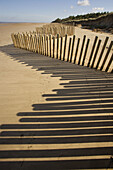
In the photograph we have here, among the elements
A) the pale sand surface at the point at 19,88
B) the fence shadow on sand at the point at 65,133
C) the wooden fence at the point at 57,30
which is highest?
the wooden fence at the point at 57,30

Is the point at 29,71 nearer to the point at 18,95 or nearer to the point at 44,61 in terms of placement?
the point at 44,61

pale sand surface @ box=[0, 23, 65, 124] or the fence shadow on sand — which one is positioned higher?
pale sand surface @ box=[0, 23, 65, 124]

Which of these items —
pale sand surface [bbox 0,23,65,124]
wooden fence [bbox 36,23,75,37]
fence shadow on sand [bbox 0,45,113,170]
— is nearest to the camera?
fence shadow on sand [bbox 0,45,113,170]

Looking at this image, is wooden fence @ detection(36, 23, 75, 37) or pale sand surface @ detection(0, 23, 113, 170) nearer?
pale sand surface @ detection(0, 23, 113, 170)

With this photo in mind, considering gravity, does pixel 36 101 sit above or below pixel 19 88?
below

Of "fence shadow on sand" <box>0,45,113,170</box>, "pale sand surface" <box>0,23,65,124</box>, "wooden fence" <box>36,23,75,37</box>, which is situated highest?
"wooden fence" <box>36,23,75,37</box>

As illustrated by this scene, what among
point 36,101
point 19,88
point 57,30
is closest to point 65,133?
point 36,101

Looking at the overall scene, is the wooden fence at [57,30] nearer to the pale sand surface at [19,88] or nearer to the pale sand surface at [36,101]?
the pale sand surface at [36,101]

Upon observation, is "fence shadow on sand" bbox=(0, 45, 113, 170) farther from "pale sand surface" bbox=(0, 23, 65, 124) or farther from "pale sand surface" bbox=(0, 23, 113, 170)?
"pale sand surface" bbox=(0, 23, 65, 124)

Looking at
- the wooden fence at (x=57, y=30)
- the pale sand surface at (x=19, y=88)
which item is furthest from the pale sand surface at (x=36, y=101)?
the wooden fence at (x=57, y=30)

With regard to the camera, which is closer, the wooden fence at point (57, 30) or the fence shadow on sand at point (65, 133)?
the fence shadow on sand at point (65, 133)

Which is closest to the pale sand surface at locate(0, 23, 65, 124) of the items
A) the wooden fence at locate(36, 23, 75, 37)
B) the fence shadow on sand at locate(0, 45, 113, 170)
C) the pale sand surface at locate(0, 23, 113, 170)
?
the pale sand surface at locate(0, 23, 113, 170)

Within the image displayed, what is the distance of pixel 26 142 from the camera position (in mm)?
1805

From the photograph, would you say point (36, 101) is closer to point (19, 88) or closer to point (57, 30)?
point (19, 88)
